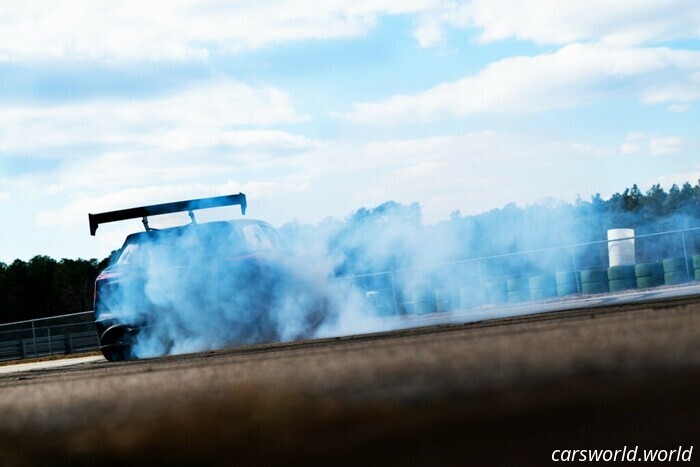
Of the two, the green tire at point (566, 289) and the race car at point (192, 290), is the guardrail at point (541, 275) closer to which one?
the green tire at point (566, 289)

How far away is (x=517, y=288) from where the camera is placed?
82.6 feet

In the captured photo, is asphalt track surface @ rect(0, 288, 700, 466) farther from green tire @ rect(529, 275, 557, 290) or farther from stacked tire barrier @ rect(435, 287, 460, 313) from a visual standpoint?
green tire @ rect(529, 275, 557, 290)

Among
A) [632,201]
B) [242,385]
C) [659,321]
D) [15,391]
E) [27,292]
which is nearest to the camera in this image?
[659,321]

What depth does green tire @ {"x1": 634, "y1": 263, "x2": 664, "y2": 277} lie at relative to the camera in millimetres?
24250

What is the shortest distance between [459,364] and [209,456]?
443 millimetres

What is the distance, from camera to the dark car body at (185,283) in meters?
9.31

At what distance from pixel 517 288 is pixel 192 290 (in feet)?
55.0

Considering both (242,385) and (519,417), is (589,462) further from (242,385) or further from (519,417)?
(242,385)

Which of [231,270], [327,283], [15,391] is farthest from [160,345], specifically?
[15,391]

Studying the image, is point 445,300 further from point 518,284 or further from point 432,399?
point 432,399

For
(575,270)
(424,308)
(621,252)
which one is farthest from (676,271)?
(424,308)

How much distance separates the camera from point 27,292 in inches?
4341

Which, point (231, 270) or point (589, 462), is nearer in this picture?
point (589, 462)

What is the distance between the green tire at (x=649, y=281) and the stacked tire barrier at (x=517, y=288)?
2787 millimetres
